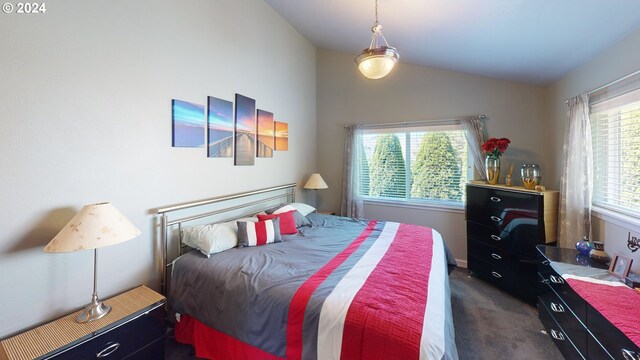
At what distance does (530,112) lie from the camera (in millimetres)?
3191

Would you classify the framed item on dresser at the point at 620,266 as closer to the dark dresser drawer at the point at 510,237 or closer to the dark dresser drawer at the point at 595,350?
the dark dresser drawer at the point at 595,350

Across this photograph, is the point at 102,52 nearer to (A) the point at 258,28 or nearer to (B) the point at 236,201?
(B) the point at 236,201

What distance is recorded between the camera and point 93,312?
1500 mm

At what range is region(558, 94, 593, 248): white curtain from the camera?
7.45 feet

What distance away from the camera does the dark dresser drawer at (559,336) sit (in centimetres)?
174

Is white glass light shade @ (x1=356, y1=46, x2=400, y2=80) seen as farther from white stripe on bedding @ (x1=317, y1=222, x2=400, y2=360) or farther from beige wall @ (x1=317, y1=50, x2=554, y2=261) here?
beige wall @ (x1=317, y1=50, x2=554, y2=261)

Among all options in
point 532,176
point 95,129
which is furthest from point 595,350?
point 95,129

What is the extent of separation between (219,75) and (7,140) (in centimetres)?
164

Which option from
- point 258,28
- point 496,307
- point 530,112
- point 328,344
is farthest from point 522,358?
point 258,28

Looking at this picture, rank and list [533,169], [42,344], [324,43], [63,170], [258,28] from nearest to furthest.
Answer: [42,344], [63,170], [533,169], [258,28], [324,43]

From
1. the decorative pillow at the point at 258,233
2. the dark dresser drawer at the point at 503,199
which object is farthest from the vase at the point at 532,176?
the decorative pillow at the point at 258,233

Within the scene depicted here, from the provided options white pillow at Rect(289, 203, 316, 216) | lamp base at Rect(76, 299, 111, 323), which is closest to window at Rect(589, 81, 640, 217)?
white pillow at Rect(289, 203, 316, 216)

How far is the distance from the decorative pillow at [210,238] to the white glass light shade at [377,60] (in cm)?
182

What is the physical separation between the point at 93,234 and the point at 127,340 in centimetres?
66
